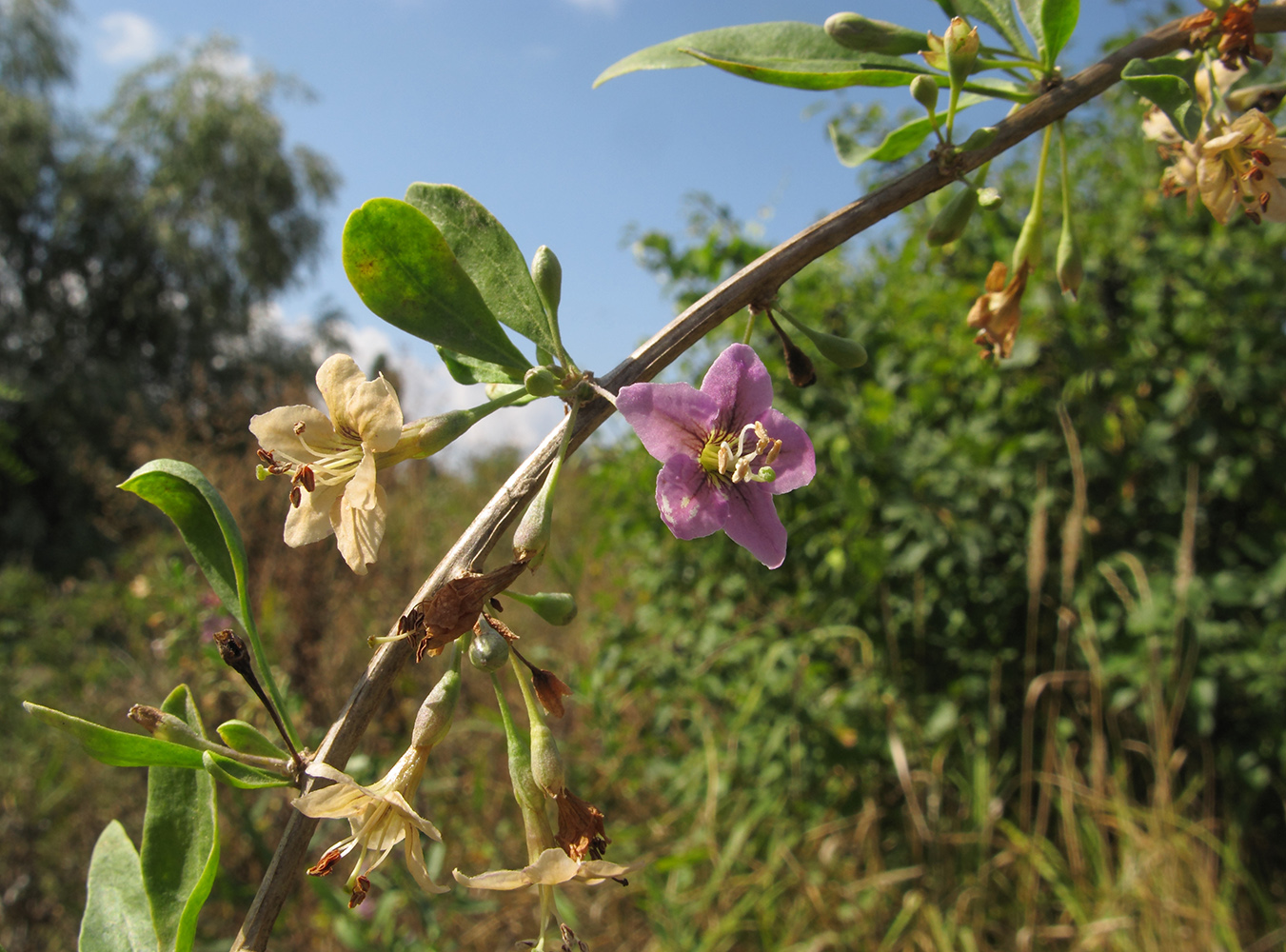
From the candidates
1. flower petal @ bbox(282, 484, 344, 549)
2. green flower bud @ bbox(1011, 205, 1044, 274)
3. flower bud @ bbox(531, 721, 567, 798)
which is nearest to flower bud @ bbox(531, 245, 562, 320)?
flower petal @ bbox(282, 484, 344, 549)

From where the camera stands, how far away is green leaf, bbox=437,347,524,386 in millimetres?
833

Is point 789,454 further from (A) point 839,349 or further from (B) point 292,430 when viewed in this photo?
(B) point 292,430

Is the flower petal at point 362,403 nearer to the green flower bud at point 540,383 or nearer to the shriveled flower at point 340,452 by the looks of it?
the shriveled flower at point 340,452

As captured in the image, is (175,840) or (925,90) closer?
(175,840)

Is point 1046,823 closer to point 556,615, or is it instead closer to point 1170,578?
point 1170,578

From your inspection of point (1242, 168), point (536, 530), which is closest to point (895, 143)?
point (1242, 168)

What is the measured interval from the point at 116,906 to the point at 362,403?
1.88 ft

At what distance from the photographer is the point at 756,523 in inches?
31.0

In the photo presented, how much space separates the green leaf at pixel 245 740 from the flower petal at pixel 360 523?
19 centimetres

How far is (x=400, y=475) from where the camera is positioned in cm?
Result: 585

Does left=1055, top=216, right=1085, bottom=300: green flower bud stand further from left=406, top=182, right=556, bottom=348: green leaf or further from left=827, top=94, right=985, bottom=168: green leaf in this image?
left=406, top=182, right=556, bottom=348: green leaf

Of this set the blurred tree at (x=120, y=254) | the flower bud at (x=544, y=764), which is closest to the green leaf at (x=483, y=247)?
the flower bud at (x=544, y=764)

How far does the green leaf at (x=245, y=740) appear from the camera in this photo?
71 cm

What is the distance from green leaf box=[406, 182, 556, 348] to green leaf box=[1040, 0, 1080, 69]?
651 millimetres
